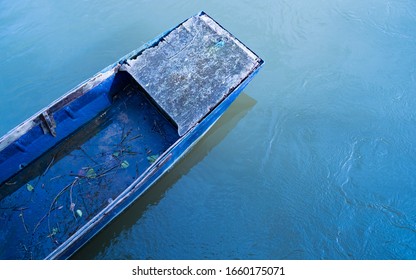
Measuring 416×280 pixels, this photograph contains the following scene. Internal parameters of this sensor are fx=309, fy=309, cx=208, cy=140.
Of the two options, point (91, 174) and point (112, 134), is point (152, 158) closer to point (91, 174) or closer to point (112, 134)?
point (112, 134)

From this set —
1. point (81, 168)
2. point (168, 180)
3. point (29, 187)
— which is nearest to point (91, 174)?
point (81, 168)

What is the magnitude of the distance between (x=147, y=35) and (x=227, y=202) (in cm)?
436

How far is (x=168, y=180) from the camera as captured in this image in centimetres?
580

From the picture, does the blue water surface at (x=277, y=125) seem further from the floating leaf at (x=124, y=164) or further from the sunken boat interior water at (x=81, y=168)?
the floating leaf at (x=124, y=164)

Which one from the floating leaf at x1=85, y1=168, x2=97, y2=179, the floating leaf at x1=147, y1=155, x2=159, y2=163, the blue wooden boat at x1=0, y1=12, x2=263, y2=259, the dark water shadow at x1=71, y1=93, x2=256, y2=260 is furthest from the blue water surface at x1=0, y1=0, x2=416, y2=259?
the floating leaf at x1=85, y1=168, x2=97, y2=179

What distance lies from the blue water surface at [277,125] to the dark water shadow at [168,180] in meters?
0.02

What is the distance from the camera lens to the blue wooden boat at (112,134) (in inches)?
197

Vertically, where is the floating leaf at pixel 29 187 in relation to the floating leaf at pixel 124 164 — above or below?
above

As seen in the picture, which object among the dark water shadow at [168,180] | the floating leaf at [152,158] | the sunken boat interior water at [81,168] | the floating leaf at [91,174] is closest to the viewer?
the sunken boat interior water at [81,168]

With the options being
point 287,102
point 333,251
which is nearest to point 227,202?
point 333,251

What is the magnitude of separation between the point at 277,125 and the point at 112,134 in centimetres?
323

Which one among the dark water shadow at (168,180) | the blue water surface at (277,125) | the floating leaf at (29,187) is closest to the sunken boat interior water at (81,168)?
the floating leaf at (29,187)

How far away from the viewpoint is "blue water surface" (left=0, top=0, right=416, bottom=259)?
5.30 metres

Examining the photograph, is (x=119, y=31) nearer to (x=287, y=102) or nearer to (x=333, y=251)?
(x=287, y=102)
